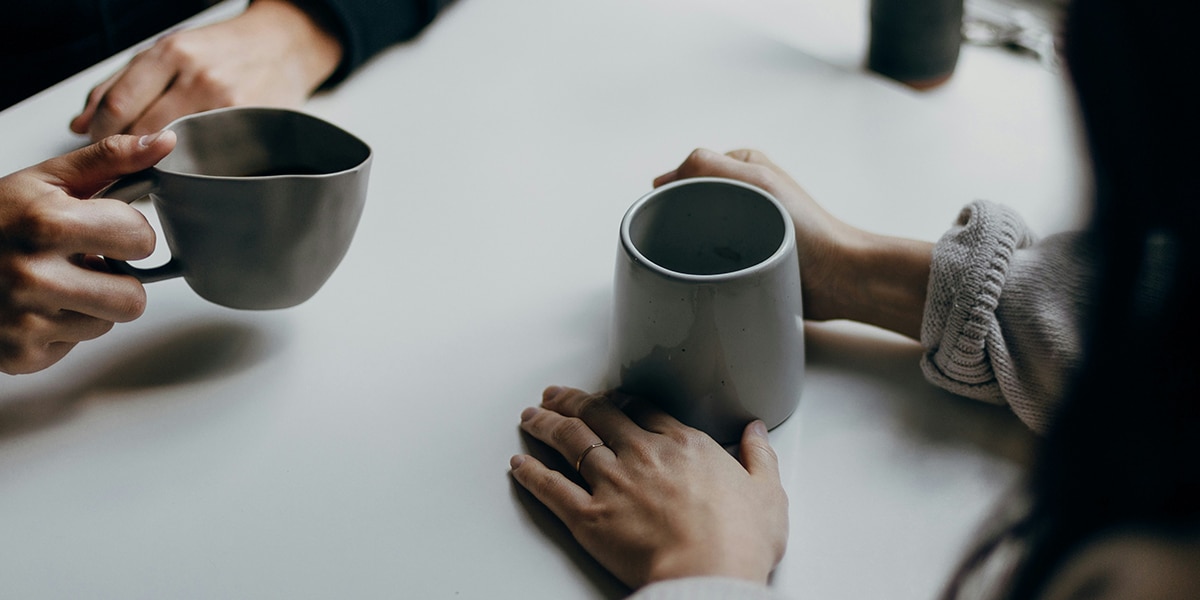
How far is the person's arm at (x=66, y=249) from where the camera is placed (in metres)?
0.47

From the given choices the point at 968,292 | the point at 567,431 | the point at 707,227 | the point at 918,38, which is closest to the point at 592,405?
the point at 567,431

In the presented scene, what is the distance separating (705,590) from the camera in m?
0.37

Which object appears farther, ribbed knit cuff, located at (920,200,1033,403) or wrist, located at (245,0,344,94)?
wrist, located at (245,0,344,94)

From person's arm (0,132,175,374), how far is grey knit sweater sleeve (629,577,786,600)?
1.08ft

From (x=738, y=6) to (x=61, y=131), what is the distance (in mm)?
671

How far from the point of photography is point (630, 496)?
1.42ft

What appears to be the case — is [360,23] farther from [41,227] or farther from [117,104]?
[41,227]

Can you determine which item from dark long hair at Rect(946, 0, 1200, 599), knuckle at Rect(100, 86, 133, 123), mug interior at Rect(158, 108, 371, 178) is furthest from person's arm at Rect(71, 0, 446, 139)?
dark long hair at Rect(946, 0, 1200, 599)

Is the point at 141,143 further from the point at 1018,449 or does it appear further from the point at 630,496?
the point at 1018,449

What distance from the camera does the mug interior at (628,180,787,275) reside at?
19.2 inches

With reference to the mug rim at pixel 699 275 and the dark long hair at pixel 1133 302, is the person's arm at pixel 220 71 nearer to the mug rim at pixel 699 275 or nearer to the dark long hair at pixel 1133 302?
the mug rim at pixel 699 275

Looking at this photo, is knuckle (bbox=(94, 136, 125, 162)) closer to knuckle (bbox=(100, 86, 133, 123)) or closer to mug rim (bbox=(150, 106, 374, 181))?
mug rim (bbox=(150, 106, 374, 181))

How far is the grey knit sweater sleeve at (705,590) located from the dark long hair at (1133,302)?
106 millimetres

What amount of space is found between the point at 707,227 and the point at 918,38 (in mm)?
447
